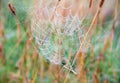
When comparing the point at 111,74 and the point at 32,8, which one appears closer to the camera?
the point at 32,8

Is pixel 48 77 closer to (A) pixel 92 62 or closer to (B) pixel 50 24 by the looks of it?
(A) pixel 92 62

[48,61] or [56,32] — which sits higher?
[56,32]

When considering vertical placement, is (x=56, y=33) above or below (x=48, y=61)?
above

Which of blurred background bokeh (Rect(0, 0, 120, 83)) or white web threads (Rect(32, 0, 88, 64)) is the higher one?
white web threads (Rect(32, 0, 88, 64))

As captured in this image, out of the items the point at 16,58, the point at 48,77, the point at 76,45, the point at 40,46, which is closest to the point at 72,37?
the point at 76,45

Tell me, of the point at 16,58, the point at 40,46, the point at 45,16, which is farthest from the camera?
the point at 16,58

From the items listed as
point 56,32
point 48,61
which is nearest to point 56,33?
point 56,32

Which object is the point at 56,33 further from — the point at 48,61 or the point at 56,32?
the point at 48,61

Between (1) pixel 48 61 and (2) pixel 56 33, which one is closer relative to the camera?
(2) pixel 56 33
